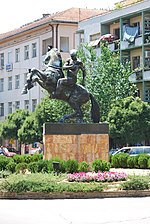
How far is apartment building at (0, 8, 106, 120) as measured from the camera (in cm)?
6725

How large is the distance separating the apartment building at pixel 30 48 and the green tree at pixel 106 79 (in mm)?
14192

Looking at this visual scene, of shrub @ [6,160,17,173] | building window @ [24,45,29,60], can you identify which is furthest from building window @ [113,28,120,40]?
shrub @ [6,160,17,173]

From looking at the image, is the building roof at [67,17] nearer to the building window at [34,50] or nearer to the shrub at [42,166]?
the building window at [34,50]

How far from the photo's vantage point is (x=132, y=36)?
55.6 m

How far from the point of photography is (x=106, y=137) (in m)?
29.5

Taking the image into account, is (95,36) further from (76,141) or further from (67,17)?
(76,141)

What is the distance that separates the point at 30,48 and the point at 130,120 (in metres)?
26.5

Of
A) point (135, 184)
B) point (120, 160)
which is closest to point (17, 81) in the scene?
point (120, 160)

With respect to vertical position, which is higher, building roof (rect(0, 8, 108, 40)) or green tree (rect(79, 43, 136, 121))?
building roof (rect(0, 8, 108, 40))

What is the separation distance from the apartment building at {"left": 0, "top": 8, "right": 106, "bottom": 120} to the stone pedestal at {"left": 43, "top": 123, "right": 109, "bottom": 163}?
35171 mm
